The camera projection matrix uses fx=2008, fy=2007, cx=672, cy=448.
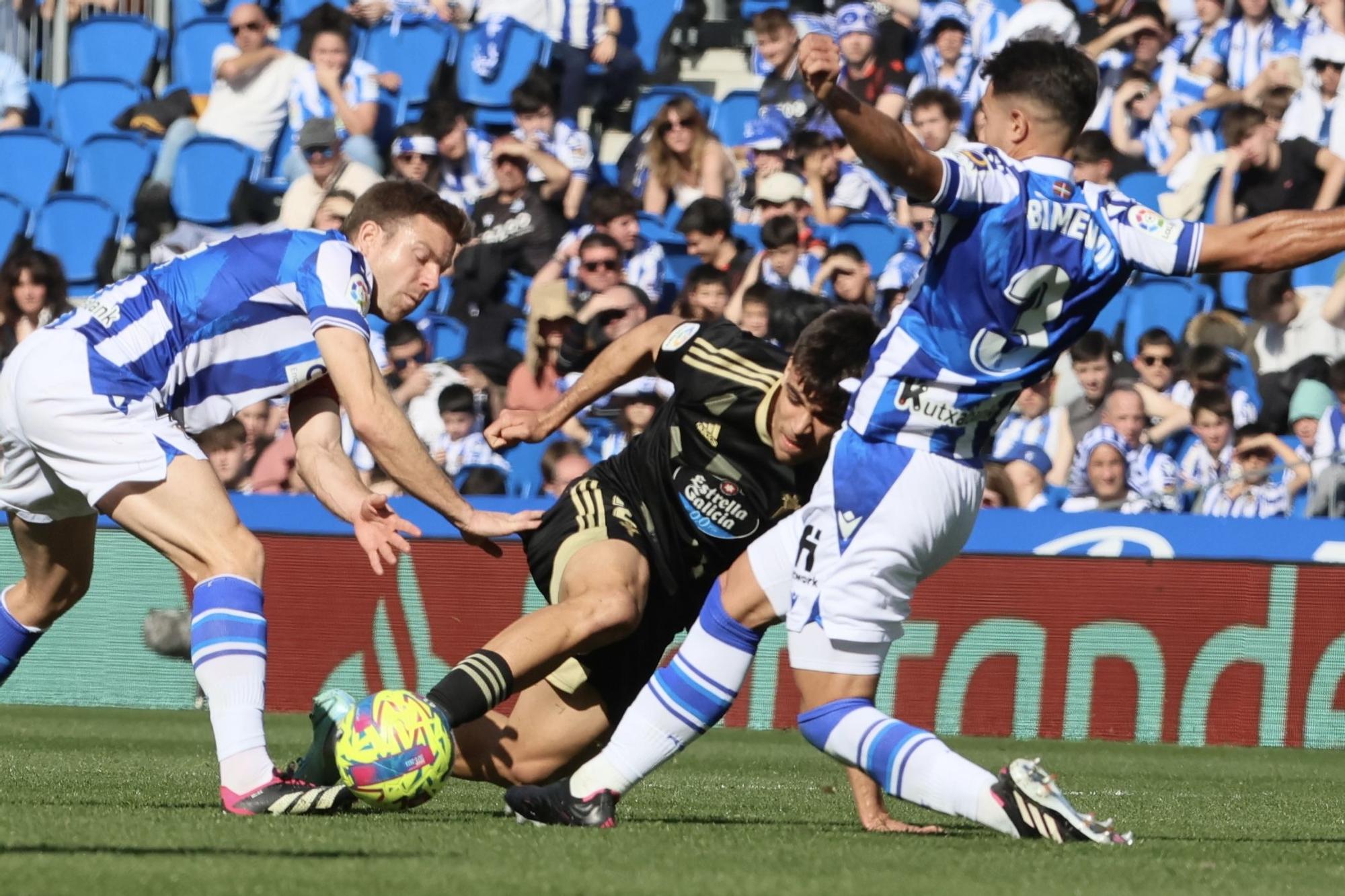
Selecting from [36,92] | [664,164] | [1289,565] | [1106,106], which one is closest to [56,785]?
[1289,565]

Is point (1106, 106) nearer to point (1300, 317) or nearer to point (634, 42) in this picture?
point (1300, 317)

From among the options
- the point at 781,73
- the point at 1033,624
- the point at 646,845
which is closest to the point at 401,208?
the point at 646,845

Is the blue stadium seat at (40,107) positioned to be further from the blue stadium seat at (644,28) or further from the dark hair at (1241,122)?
the dark hair at (1241,122)

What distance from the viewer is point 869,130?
4984mm

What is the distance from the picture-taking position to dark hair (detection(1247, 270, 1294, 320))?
13422 mm

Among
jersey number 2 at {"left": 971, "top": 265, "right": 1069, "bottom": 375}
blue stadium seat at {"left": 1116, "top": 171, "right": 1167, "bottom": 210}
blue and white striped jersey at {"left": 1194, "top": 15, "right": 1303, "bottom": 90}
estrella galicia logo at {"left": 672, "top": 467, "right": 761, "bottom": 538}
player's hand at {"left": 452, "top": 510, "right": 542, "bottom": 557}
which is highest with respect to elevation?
jersey number 2 at {"left": 971, "top": 265, "right": 1069, "bottom": 375}

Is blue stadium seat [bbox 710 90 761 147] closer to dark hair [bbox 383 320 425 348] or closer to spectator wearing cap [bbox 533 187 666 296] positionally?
spectator wearing cap [bbox 533 187 666 296]

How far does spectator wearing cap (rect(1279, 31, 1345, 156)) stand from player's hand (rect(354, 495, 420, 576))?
33.3 ft

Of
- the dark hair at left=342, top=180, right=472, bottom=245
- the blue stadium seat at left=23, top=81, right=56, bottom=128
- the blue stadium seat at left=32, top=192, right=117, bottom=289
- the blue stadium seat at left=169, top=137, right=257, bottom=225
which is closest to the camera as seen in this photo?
the dark hair at left=342, top=180, right=472, bottom=245

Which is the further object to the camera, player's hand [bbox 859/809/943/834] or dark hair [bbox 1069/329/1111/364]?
dark hair [bbox 1069/329/1111/364]

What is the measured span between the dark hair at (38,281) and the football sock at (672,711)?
31.7 ft

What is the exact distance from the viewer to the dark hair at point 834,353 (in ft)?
19.8

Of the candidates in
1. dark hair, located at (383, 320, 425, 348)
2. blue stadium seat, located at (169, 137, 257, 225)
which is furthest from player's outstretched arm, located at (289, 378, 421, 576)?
Answer: blue stadium seat, located at (169, 137, 257, 225)

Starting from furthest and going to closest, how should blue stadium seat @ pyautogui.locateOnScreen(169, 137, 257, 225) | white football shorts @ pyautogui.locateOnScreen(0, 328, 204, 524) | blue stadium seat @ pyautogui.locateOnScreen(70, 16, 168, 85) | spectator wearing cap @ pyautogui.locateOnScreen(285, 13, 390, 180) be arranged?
blue stadium seat @ pyautogui.locateOnScreen(70, 16, 168, 85) < blue stadium seat @ pyautogui.locateOnScreen(169, 137, 257, 225) < spectator wearing cap @ pyautogui.locateOnScreen(285, 13, 390, 180) < white football shorts @ pyautogui.locateOnScreen(0, 328, 204, 524)
